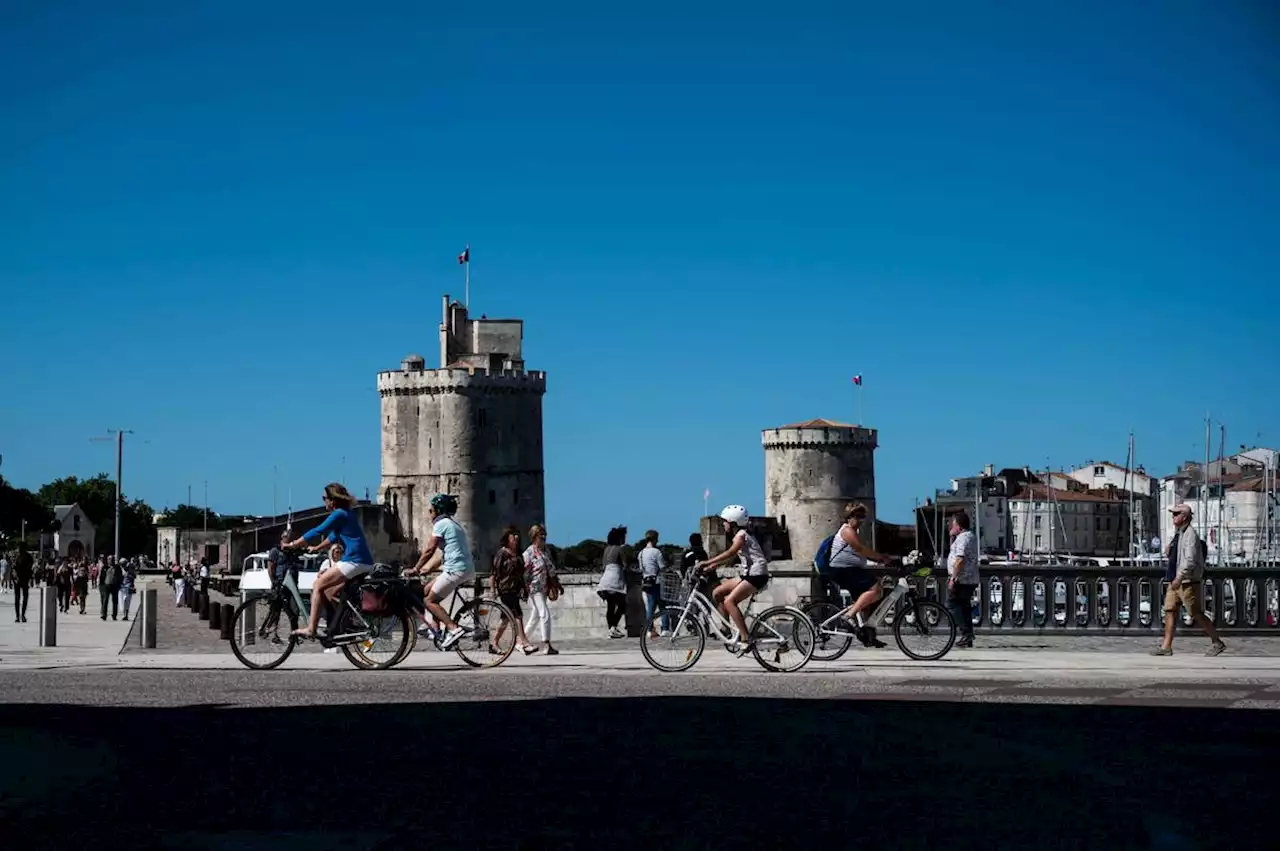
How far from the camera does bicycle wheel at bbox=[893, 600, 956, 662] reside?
1816 cm

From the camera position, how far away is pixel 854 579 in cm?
1764

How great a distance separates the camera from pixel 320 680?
51.3ft

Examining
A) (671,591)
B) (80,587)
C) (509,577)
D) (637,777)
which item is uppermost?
(509,577)

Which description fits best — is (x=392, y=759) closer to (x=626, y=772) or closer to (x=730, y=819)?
(x=626, y=772)

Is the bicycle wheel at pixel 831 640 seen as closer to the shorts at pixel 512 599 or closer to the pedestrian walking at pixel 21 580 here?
the shorts at pixel 512 599

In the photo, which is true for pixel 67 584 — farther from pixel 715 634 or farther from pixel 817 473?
pixel 817 473

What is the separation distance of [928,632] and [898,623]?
546 mm

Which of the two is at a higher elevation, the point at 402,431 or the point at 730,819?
the point at 402,431

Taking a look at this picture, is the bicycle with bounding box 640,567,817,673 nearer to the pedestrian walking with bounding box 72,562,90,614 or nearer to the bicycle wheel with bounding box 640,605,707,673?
the bicycle wheel with bounding box 640,605,707,673

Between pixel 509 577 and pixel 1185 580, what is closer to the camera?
pixel 1185 580

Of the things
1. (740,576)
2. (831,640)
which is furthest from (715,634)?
(831,640)

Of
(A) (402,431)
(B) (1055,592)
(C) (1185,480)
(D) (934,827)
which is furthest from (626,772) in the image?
(C) (1185,480)

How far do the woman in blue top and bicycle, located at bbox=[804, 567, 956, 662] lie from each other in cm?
406

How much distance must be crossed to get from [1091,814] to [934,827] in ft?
2.54
